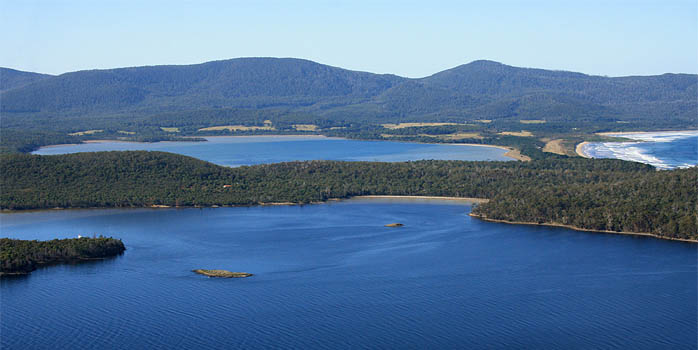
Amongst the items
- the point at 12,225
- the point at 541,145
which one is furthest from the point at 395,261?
the point at 541,145

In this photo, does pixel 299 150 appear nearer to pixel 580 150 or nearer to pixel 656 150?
pixel 580 150

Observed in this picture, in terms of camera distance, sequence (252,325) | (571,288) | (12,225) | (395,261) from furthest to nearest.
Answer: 1. (12,225)
2. (395,261)
3. (571,288)
4. (252,325)

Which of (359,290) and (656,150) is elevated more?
(656,150)

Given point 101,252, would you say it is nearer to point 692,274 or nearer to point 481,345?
point 481,345

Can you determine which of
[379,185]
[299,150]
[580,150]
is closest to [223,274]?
[379,185]

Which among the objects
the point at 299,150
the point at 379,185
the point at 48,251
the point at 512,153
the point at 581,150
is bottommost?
the point at 299,150

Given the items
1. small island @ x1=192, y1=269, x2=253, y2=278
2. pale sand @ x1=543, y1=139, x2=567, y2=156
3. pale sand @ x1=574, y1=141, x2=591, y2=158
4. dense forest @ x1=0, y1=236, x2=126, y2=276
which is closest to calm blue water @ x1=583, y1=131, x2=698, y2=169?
pale sand @ x1=574, y1=141, x2=591, y2=158

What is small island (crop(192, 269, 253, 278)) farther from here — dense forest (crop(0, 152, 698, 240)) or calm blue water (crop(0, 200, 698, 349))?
dense forest (crop(0, 152, 698, 240))

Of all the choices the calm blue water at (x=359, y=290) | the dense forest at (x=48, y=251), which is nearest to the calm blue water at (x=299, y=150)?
the calm blue water at (x=359, y=290)
